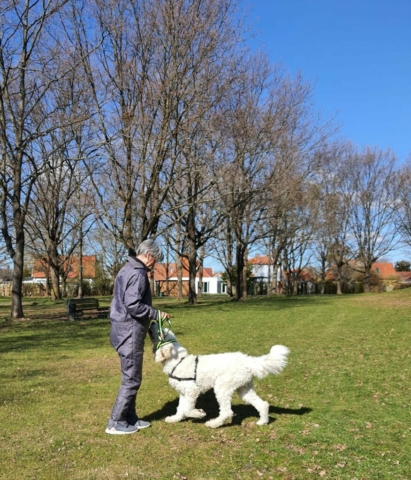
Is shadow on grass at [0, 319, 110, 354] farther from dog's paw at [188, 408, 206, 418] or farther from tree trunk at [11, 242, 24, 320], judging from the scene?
dog's paw at [188, 408, 206, 418]

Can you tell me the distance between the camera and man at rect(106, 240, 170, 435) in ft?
16.9

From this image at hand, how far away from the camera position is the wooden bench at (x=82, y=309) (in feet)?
58.6

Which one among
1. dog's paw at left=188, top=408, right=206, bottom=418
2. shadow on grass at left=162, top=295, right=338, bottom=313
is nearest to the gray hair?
dog's paw at left=188, top=408, right=206, bottom=418

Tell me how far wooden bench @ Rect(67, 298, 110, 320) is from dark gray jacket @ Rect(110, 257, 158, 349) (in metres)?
13.2

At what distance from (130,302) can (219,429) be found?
1.81 meters

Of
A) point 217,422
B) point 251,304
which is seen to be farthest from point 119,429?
point 251,304

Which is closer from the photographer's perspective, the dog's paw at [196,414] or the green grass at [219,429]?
the green grass at [219,429]

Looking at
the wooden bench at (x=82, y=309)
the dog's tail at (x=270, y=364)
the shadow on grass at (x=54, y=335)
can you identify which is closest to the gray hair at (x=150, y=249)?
the dog's tail at (x=270, y=364)

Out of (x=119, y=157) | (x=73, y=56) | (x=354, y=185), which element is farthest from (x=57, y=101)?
(x=354, y=185)

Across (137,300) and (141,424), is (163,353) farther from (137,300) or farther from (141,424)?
(141,424)

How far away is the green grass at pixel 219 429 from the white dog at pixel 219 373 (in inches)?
9.0

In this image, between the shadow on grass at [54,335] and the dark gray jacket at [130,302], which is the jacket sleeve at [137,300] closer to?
the dark gray jacket at [130,302]

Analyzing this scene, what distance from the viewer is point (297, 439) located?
5035 millimetres

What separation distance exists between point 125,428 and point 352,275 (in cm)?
5930
